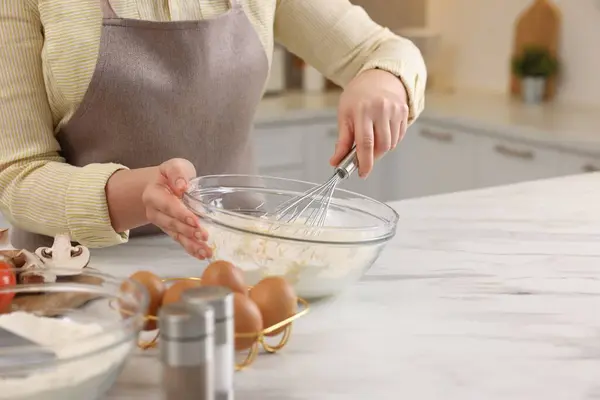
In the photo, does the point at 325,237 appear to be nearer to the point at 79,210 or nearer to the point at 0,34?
the point at 79,210

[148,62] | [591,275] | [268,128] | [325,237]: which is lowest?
[268,128]

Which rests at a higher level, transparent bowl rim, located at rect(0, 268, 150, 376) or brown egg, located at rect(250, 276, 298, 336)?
transparent bowl rim, located at rect(0, 268, 150, 376)

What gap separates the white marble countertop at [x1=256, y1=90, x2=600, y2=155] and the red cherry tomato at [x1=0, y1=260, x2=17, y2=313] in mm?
1741

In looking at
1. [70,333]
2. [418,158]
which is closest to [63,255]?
[70,333]

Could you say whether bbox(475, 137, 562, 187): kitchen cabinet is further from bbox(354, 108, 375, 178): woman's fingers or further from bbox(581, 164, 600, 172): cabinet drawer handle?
bbox(354, 108, 375, 178): woman's fingers

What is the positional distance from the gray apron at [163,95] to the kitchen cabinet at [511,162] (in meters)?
1.20

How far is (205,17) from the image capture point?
137 centimetres

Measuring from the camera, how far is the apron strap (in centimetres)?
126

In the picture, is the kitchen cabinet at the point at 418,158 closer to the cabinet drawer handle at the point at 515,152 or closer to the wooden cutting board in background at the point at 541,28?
the cabinet drawer handle at the point at 515,152

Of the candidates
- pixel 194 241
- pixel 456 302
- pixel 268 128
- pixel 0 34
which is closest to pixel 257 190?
pixel 194 241

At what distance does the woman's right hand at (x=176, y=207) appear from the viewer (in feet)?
3.14

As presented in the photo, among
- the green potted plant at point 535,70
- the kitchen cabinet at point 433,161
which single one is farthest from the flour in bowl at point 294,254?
the green potted plant at point 535,70

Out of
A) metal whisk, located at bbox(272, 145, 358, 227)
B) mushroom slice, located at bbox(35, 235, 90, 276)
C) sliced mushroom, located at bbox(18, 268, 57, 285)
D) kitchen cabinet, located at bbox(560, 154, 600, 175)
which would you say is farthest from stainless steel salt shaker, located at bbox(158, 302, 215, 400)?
kitchen cabinet, located at bbox(560, 154, 600, 175)

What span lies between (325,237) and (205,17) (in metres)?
0.57
